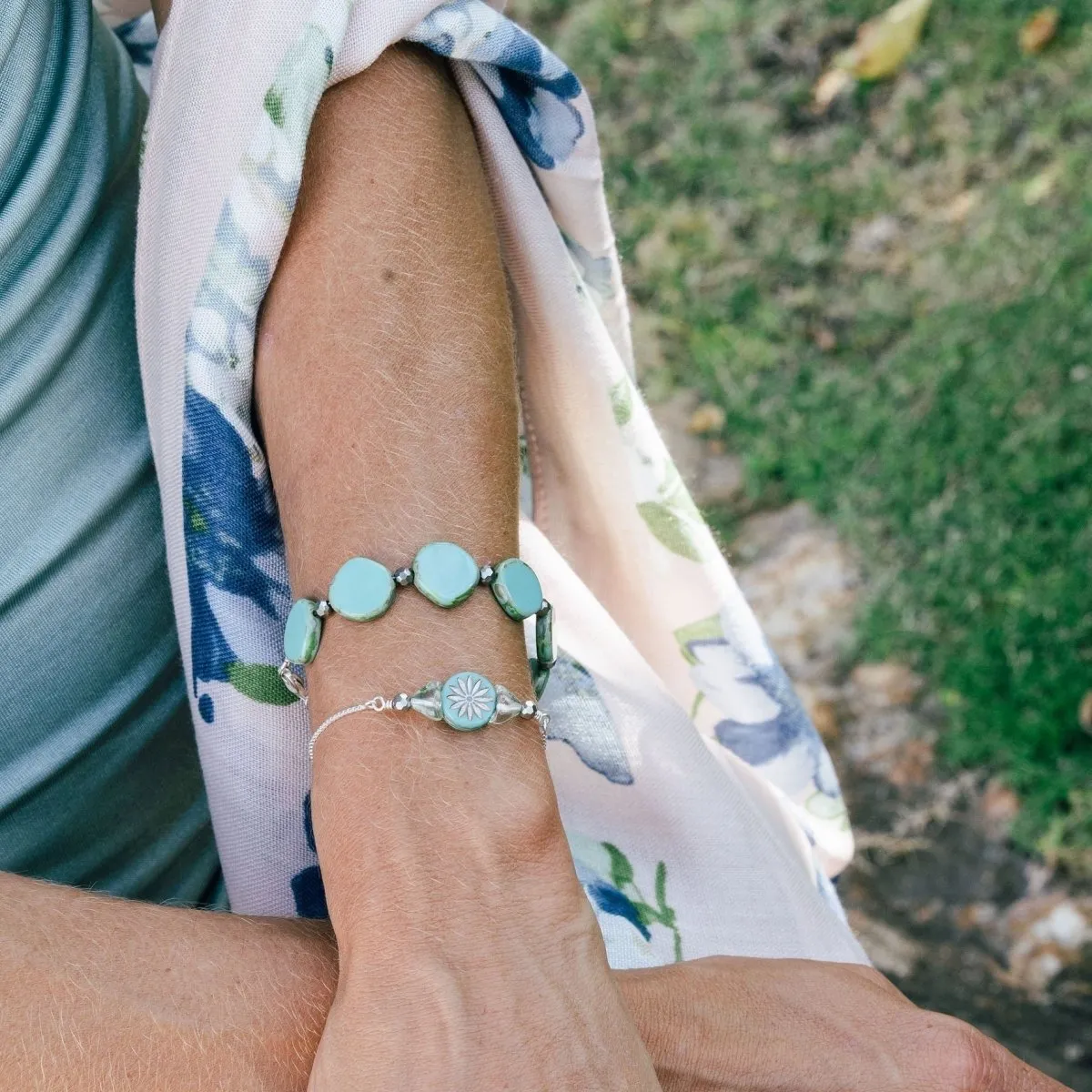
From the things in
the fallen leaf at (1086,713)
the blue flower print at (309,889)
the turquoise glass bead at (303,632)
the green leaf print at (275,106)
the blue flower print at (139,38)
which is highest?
the blue flower print at (139,38)

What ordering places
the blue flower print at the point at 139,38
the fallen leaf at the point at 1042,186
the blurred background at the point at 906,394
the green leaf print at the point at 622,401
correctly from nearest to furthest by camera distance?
the green leaf print at the point at 622,401
the blue flower print at the point at 139,38
the blurred background at the point at 906,394
the fallen leaf at the point at 1042,186

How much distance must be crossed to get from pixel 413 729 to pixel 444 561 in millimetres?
159

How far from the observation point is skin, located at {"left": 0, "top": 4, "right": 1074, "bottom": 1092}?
3.21 ft

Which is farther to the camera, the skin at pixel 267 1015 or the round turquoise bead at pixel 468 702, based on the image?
the round turquoise bead at pixel 468 702

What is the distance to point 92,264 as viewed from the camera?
1.37 meters

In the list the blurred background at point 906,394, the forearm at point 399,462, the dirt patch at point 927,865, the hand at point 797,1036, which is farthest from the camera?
the blurred background at point 906,394

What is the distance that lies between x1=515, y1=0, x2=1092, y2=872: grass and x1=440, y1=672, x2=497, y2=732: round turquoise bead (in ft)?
5.70

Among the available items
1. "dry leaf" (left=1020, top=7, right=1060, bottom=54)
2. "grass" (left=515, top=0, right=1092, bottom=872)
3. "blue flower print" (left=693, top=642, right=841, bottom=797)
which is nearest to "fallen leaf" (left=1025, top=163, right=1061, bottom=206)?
"grass" (left=515, top=0, right=1092, bottom=872)

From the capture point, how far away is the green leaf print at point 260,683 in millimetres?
1213

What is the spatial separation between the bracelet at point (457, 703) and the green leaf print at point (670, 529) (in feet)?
1.84

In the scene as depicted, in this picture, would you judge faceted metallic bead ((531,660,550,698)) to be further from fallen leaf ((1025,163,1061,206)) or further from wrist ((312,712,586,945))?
fallen leaf ((1025,163,1061,206))

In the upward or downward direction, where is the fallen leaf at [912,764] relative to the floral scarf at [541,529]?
downward

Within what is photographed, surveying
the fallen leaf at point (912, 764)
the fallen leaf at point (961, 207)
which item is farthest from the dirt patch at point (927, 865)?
the fallen leaf at point (961, 207)

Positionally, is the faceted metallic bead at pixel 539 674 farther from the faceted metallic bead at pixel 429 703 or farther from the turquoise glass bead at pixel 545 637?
the faceted metallic bead at pixel 429 703
